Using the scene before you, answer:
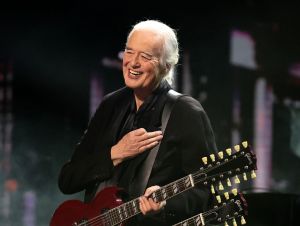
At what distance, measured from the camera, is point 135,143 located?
276 centimetres

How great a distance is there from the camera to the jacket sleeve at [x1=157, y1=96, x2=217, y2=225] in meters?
2.66

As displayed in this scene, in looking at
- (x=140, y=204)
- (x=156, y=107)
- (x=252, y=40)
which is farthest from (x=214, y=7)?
(x=140, y=204)

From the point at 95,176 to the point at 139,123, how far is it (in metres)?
0.33

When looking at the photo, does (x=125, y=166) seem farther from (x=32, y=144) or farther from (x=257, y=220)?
(x=32, y=144)

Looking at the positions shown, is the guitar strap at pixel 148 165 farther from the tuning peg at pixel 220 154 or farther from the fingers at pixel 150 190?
the tuning peg at pixel 220 154

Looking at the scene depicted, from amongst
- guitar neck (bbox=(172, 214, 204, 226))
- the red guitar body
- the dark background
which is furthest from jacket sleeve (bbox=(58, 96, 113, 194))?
the dark background

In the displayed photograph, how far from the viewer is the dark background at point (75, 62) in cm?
491

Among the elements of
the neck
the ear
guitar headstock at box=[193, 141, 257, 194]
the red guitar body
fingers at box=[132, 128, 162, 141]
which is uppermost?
the ear

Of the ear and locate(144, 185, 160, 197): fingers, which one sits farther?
the ear

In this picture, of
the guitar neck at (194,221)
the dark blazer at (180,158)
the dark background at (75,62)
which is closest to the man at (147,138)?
the dark blazer at (180,158)

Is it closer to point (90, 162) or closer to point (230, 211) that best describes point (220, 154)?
point (230, 211)

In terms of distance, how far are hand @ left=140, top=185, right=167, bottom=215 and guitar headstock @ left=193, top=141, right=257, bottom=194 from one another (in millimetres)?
185

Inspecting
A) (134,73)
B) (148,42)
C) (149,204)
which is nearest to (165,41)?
(148,42)

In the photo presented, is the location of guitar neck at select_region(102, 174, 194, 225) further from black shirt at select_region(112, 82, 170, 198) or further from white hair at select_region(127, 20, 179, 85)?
white hair at select_region(127, 20, 179, 85)
